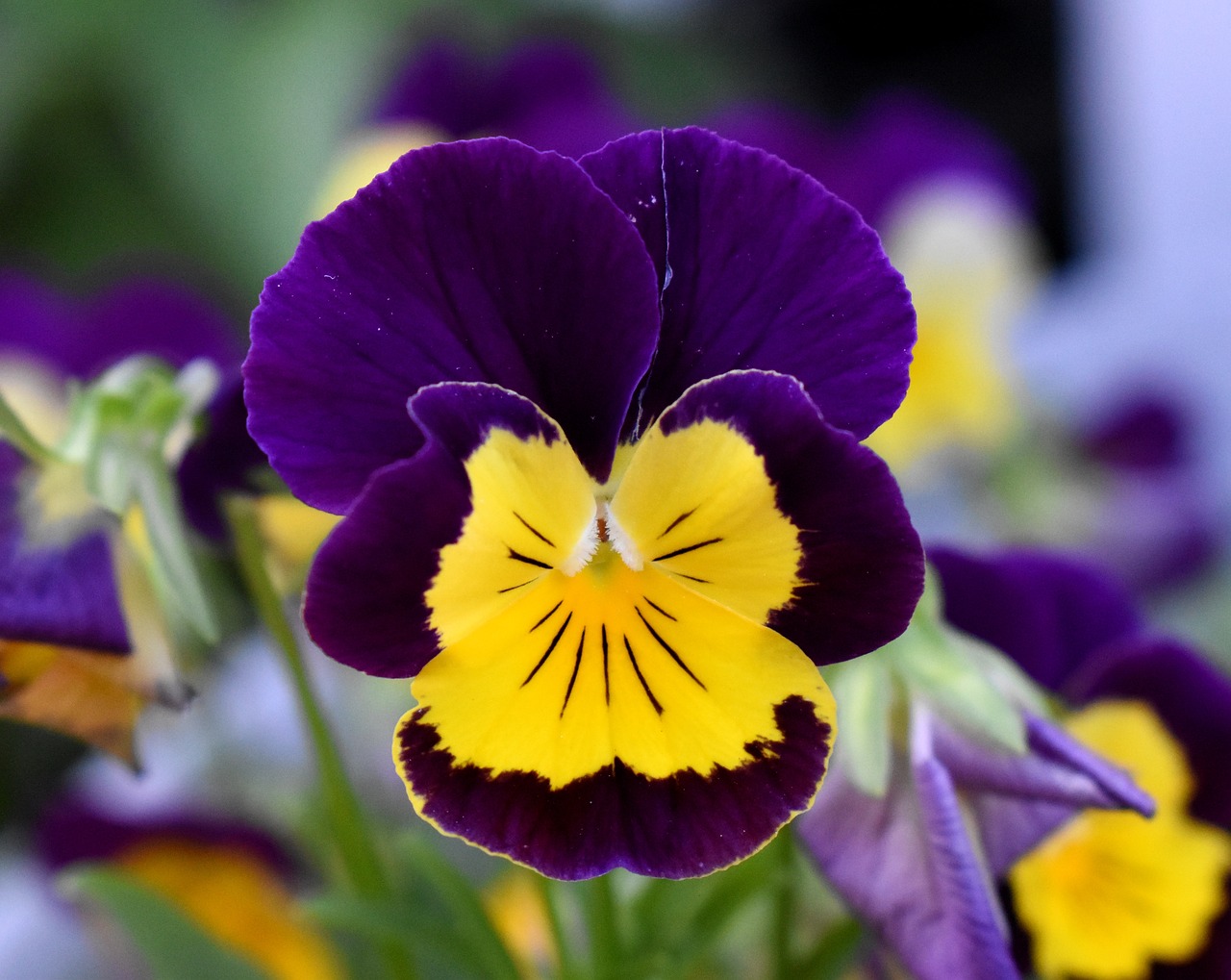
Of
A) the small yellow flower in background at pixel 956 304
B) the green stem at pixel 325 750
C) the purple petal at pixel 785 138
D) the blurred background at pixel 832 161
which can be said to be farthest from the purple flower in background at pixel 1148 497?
the green stem at pixel 325 750

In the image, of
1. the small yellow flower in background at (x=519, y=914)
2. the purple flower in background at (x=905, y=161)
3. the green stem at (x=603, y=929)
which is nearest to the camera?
the green stem at (x=603, y=929)

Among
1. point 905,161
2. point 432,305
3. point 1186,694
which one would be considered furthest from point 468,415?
point 905,161

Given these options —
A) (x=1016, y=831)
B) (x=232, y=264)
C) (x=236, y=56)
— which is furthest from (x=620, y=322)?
(x=236, y=56)

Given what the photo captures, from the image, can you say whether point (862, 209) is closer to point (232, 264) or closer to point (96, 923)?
point (96, 923)

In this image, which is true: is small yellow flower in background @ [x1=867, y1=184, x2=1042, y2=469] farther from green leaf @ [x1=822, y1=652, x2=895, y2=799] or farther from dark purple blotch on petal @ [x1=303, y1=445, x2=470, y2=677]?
dark purple blotch on petal @ [x1=303, y1=445, x2=470, y2=677]

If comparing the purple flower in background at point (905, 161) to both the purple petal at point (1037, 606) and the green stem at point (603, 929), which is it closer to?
the purple petal at point (1037, 606)

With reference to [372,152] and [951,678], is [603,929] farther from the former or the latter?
[372,152]
